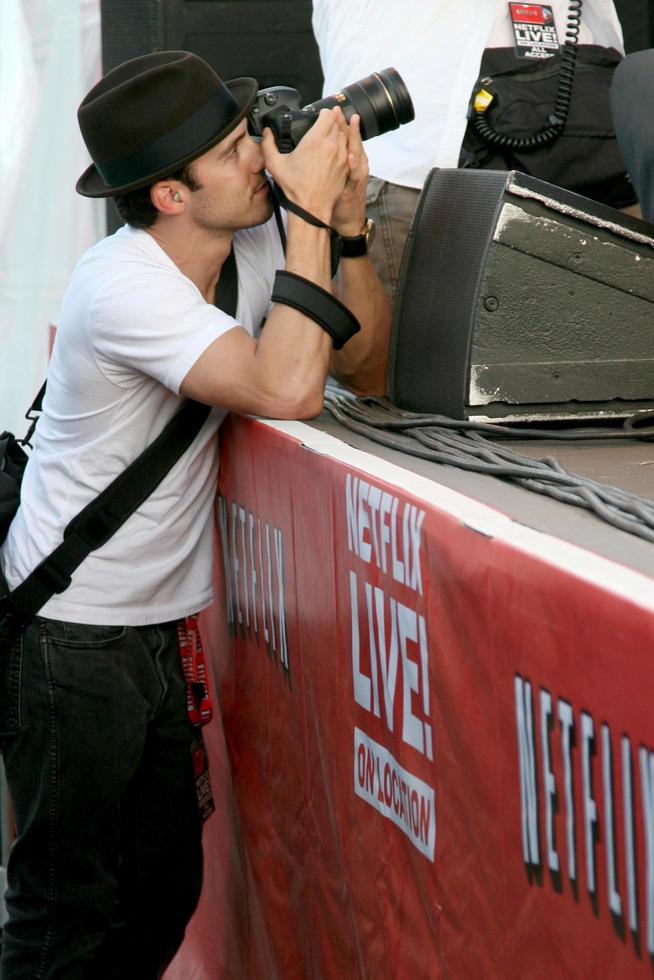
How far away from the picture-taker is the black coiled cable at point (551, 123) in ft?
7.05

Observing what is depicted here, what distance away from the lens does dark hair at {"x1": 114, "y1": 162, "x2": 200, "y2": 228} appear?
180 cm

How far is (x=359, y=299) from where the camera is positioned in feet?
6.69

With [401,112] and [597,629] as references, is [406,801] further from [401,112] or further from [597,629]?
[401,112]

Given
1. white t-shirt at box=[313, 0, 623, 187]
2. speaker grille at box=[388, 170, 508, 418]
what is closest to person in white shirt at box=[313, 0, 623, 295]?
white t-shirt at box=[313, 0, 623, 187]

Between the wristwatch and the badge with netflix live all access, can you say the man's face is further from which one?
the badge with netflix live all access

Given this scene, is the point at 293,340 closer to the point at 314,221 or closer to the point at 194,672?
the point at 314,221

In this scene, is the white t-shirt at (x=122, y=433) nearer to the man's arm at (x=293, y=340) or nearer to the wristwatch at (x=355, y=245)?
the man's arm at (x=293, y=340)

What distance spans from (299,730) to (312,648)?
0.57 feet

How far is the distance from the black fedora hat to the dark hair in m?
0.02

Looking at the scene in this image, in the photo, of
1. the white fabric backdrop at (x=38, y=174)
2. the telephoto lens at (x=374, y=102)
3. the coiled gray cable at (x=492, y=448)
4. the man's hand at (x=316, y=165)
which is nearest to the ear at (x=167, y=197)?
the man's hand at (x=316, y=165)

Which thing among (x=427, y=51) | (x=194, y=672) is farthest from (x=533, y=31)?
(x=194, y=672)

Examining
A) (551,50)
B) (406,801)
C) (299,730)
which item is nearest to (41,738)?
(299,730)

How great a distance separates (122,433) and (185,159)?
15.7 inches

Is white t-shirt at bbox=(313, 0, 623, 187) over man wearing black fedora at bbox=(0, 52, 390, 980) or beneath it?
over
